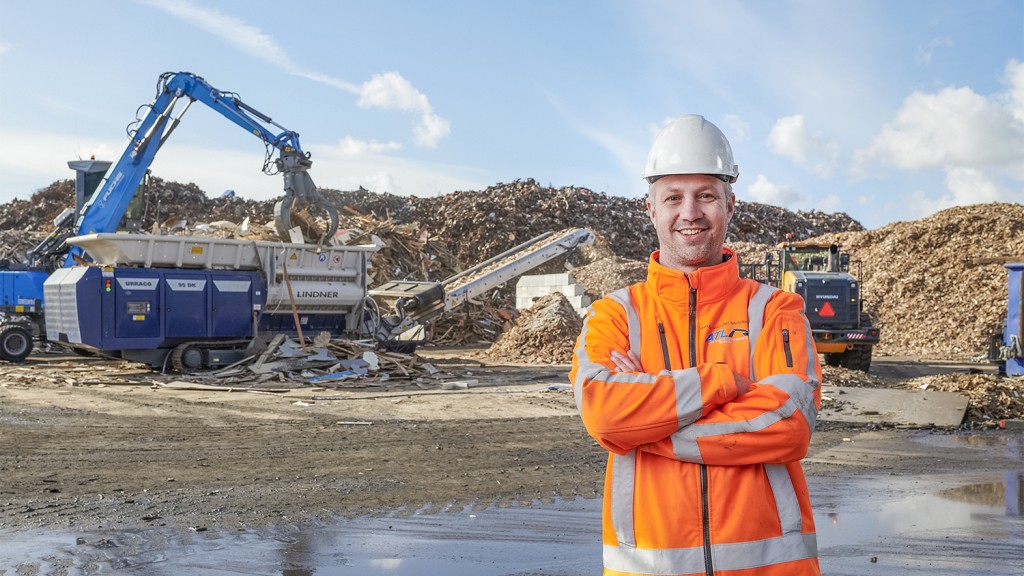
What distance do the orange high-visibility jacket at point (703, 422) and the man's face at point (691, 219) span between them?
0.06 meters

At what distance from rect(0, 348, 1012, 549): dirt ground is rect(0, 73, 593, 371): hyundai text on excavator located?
177cm

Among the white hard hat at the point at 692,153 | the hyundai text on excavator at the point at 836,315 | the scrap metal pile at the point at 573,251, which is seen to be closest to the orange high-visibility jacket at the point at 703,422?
the white hard hat at the point at 692,153

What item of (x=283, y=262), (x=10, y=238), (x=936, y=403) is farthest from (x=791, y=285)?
(x=10, y=238)

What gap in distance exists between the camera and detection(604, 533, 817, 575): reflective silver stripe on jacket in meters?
2.33

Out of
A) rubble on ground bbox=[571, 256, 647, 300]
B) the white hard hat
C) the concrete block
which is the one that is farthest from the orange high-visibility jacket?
rubble on ground bbox=[571, 256, 647, 300]

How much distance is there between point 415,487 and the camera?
7.09 meters

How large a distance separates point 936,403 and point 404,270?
62.5 feet

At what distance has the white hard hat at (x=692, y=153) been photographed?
2617mm

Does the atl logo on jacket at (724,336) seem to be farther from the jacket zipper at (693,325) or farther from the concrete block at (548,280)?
the concrete block at (548,280)

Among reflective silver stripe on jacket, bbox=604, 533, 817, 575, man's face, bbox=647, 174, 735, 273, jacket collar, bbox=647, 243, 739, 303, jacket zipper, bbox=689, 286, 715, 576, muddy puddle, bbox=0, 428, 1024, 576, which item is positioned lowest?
muddy puddle, bbox=0, 428, 1024, 576

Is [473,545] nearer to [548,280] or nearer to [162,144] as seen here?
[162,144]

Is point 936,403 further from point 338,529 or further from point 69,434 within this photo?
point 69,434

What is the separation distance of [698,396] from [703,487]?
236 mm

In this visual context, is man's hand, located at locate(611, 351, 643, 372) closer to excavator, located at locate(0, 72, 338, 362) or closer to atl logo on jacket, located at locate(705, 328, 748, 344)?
atl logo on jacket, located at locate(705, 328, 748, 344)
